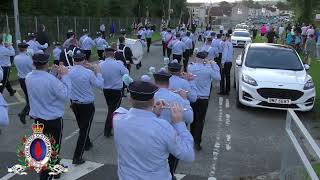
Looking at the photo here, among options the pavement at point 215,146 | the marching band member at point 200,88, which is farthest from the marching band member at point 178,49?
the marching band member at point 200,88

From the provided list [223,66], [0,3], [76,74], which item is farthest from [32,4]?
[76,74]

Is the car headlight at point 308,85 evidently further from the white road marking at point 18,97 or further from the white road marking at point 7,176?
the white road marking at point 18,97

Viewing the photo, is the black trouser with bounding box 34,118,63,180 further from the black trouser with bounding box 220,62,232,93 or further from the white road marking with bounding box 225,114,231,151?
the black trouser with bounding box 220,62,232,93

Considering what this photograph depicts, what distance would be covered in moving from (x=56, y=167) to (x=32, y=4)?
96.6 ft

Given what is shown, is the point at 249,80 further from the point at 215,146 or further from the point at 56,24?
the point at 56,24

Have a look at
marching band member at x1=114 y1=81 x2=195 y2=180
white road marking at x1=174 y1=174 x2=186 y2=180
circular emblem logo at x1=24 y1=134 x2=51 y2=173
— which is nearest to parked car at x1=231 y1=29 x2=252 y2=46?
white road marking at x1=174 y1=174 x2=186 y2=180

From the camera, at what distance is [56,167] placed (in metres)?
6.70

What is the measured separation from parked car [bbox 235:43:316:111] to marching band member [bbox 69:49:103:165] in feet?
16.7

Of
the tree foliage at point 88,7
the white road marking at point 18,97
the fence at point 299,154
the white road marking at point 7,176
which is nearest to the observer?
the fence at point 299,154

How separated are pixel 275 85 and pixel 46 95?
6.77m

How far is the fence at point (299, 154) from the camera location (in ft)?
15.2

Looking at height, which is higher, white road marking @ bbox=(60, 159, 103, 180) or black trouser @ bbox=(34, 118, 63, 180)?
black trouser @ bbox=(34, 118, 63, 180)

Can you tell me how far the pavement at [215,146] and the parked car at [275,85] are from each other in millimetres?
428

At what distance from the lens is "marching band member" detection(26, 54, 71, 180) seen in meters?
6.34
